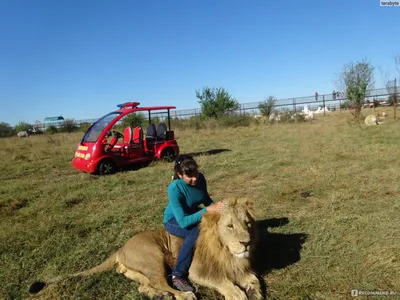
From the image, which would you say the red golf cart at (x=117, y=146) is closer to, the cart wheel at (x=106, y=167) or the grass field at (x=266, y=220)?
the cart wheel at (x=106, y=167)

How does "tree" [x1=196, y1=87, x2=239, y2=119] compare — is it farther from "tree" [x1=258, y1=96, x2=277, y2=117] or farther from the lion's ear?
the lion's ear

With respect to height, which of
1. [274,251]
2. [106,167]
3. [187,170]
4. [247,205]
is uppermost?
[187,170]

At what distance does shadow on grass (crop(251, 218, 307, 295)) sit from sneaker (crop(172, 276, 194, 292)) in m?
0.65

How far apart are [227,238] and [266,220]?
2108 millimetres

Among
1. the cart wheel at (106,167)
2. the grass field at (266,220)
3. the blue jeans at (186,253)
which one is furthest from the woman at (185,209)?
the cart wheel at (106,167)

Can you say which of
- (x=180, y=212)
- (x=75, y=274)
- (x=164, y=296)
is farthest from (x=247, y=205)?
(x=75, y=274)

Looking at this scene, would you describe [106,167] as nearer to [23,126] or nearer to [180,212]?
[180,212]

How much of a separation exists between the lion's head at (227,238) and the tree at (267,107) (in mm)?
27350

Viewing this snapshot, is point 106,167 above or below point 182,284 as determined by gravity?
above

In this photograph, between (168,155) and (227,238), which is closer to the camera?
(227,238)

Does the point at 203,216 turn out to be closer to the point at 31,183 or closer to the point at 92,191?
the point at 92,191

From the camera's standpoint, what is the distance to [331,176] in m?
6.95

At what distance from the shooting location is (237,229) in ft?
9.18

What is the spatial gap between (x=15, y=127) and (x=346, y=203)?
4704cm
